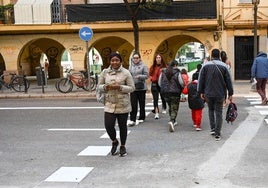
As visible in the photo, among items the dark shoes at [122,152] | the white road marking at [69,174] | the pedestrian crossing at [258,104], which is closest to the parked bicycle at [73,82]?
the pedestrian crossing at [258,104]

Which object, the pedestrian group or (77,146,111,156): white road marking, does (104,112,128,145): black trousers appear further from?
(77,146,111,156): white road marking

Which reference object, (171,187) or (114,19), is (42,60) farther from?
(171,187)

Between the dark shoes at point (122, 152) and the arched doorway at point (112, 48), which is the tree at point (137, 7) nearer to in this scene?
→ the arched doorway at point (112, 48)

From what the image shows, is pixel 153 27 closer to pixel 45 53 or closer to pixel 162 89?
pixel 45 53

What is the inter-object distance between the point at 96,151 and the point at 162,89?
99.3 inches

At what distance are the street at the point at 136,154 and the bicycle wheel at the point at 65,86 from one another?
22.0 ft

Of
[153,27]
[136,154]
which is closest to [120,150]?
[136,154]

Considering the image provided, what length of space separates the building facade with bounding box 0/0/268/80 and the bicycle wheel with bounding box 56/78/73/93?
4.54m

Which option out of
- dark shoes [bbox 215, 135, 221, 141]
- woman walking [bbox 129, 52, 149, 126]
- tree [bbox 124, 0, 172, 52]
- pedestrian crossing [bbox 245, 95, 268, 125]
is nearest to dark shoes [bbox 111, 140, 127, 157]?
dark shoes [bbox 215, 135, 221, 141]

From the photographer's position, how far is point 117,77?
23.7 feet

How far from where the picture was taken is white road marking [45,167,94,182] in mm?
6238

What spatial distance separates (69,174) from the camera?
6492 millimetres

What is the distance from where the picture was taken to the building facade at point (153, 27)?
70.4ft

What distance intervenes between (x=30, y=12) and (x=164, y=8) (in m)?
7.15
